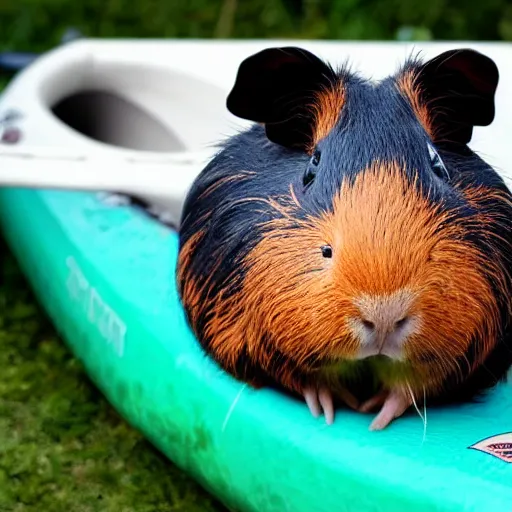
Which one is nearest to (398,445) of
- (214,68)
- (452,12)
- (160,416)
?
(160,416)

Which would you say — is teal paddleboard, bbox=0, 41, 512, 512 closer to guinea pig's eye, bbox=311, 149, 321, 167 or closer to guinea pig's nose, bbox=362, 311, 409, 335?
guinea pig's nose, bbox=362, 311, 409, 335

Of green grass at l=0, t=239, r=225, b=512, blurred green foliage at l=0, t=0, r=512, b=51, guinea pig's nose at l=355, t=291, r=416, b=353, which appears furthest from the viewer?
blurred green foliage at l=0, t=0, r=512, b=51

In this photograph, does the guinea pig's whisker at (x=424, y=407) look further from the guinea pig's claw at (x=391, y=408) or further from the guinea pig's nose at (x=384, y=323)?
the guinea pig's nose at (x=384, y=323)

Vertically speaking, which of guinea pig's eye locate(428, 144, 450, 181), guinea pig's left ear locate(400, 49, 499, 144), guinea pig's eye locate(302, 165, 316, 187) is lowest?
guinea pig's eye locate(302, 165, 316, 187)

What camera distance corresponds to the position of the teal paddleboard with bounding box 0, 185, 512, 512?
1.68 m

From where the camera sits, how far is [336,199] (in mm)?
1527

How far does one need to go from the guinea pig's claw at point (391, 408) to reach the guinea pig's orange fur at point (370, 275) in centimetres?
9

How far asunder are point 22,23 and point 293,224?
3519mm

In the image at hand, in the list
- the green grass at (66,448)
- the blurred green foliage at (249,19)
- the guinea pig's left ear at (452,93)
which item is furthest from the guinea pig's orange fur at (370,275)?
the blurred green foliage at (249,19)

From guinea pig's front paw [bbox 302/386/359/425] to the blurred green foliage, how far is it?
2968 millimetres

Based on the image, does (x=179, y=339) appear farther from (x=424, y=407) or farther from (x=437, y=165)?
(x=437, y=165)

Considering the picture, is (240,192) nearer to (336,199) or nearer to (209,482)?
(336,199)

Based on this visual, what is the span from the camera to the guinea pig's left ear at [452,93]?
1.64m

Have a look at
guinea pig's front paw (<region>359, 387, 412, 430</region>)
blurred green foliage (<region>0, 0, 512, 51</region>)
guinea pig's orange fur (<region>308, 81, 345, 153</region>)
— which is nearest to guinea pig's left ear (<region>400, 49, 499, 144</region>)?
guinea pig's orange fur (<region>308, 81, 345, 153</region>)
